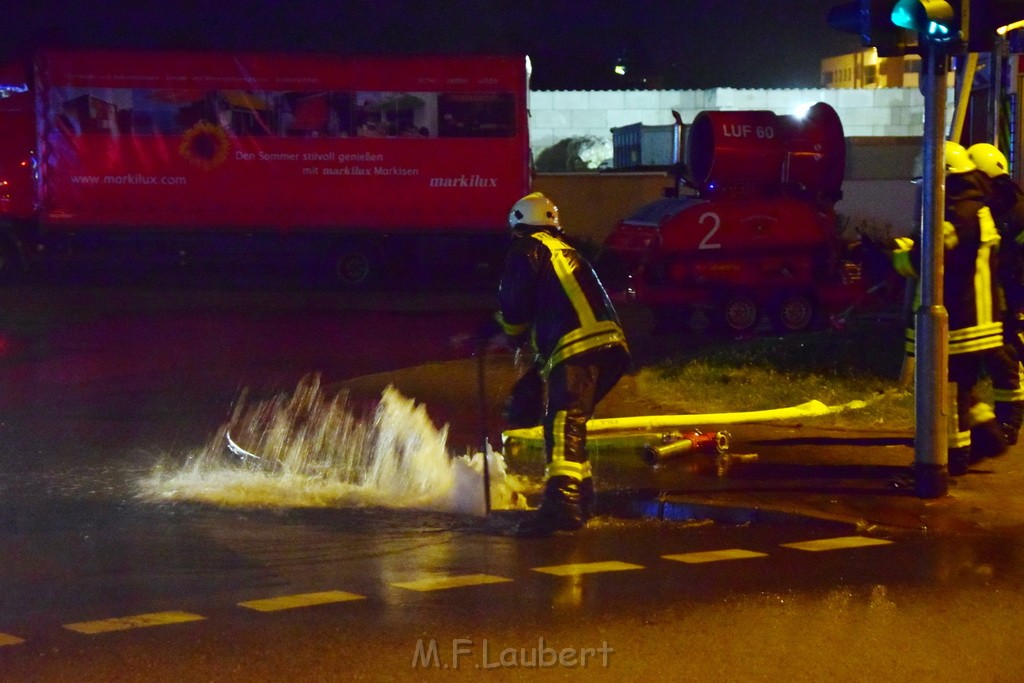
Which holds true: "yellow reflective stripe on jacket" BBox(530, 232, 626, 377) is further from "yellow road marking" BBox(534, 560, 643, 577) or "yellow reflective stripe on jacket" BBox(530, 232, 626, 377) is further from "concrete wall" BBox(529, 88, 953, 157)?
"concrete wall" BBox(529, 88, 953, 157)

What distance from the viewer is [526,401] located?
8484mm

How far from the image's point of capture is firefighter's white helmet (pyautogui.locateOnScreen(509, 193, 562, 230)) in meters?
7.86

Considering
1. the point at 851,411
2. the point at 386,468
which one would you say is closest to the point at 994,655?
the point at 386,468

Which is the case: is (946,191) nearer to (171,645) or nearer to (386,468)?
(386,468)

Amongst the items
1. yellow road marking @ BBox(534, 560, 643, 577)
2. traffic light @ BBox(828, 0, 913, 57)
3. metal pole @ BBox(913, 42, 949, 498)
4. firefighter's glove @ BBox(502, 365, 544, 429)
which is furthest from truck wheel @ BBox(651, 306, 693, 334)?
yellow road marking @ BBox(534, 560, 643, 577)

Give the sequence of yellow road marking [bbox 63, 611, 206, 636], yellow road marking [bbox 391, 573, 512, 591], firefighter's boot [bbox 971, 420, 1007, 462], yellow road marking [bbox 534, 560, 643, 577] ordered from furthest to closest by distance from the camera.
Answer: firefighter's boot [bbox 971, 420, 1007, 462]
yellow road marking [bbox 534, 560, 643, 577]
yellow road marking [bbox 391, 573, 512, 591]
yellow road marking [bbox 63, 611, 206, 636]

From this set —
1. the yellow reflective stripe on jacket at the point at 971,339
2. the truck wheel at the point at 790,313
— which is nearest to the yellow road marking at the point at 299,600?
the yellow reflective stripe on jacket at the point at 971,339

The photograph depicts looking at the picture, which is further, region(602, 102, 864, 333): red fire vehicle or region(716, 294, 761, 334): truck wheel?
region(716, 294, 761, 334): truck wheel

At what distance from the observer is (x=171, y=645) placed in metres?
5.50

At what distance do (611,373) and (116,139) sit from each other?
19044 mm

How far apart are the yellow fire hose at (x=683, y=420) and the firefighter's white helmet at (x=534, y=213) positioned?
1843mm

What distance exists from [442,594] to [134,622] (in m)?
1.30

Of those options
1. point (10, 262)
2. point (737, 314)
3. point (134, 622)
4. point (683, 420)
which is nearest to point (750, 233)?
point (737, 314)

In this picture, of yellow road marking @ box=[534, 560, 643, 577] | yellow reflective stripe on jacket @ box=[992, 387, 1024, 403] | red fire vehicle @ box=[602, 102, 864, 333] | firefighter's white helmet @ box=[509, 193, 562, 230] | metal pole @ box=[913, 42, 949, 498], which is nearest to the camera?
yellow road marking @ box=[534, 560, 643, 577]
